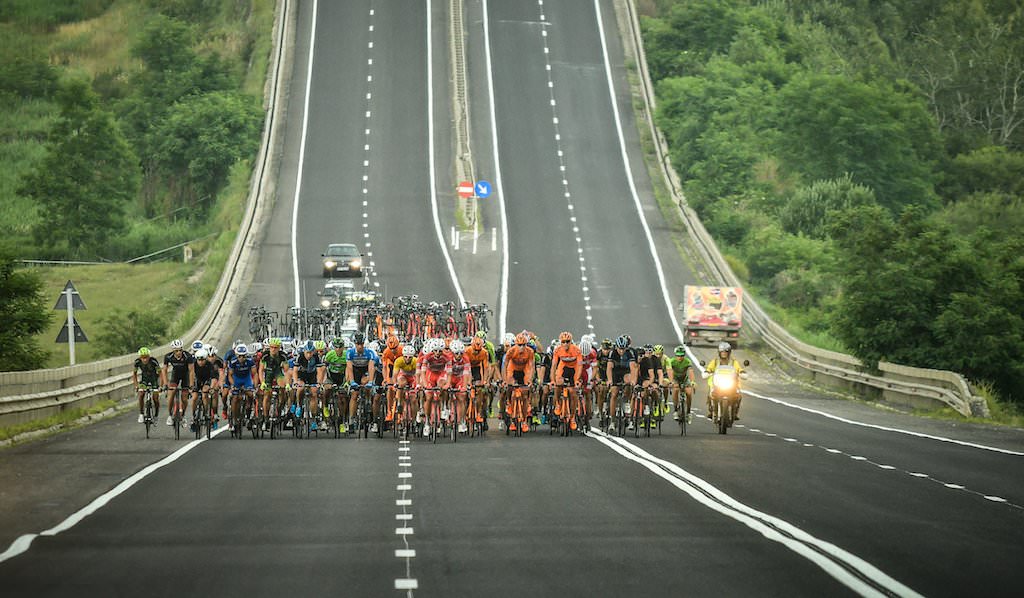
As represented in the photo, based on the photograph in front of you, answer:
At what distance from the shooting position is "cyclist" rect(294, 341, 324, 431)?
30.7 metres

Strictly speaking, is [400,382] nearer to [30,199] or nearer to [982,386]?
[982,386]

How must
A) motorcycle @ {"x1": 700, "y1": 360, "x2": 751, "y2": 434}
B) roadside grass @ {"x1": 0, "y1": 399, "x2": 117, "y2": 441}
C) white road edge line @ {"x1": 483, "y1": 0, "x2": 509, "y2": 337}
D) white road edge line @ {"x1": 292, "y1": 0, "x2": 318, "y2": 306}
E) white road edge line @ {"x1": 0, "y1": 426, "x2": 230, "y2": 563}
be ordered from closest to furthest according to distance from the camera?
1. white road edge line @ {"x1": 0, "y1": 426, "x2": 230, "y2": 563}
2. roadside grass @ {"x1": 0, "y1": 399, "x2": 117, "y2": 441}
3. motorcycle @ {"x1": 700, "y1": 360, "x2": 751, "y2": 434}
4. white road edge line @ {"x1": 483, "y1": 0, "x2": 509, "y2": 337}
5. white road edge line @ {"x1": 292, "y1": 0, "x2": 318, "y2": 306}

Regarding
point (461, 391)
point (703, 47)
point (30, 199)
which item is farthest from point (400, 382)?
point (703, 47)

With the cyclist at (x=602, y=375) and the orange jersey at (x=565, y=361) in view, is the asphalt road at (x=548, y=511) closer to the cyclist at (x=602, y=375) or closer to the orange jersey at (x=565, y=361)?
the orange jersey at (x=565, y=361)

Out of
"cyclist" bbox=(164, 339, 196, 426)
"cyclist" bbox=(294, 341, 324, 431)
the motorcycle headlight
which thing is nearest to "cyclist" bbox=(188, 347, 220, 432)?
"cyclist" bbox=(164, 339, 196, 426)

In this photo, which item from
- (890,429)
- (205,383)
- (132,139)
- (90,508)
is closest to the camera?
(90,508)

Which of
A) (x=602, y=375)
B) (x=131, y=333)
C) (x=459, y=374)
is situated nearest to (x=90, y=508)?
(x=459, y=374)

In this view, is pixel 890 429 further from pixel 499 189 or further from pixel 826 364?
pixel 499 189

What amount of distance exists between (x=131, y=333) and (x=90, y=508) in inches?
1710

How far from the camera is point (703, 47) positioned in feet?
365

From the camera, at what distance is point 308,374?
30938 mm

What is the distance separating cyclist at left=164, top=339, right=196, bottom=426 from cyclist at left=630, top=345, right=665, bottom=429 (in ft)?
28.1

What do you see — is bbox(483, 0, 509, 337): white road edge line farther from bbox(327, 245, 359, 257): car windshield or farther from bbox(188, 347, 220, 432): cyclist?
bbox(188, 347, 220, 432): cyclist

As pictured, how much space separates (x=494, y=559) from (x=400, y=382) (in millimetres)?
15472
